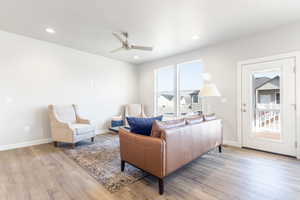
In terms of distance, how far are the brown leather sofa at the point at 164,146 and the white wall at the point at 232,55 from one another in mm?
1584

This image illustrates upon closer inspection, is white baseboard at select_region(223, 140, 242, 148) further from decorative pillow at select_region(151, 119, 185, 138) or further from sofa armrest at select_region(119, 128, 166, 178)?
sofa armrest at select_region(119, 128, 166, 178)

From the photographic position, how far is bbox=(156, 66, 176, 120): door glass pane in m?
5.13

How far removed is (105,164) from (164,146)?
1392 millimetres

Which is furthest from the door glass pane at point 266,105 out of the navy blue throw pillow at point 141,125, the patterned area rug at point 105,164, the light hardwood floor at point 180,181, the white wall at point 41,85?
the white wall at point 41,85

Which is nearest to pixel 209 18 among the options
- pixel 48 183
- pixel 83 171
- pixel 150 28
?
pixel 150 28

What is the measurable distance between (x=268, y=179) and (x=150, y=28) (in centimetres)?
336

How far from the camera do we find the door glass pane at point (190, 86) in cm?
440

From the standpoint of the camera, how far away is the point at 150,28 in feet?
10.2

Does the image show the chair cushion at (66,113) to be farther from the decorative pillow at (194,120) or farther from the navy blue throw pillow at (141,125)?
the decorative pillow at (194,120)

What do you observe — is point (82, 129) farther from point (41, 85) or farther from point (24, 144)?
point (41, 85)

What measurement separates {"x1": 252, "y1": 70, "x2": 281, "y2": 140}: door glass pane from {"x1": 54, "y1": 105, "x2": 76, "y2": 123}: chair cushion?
4690mm

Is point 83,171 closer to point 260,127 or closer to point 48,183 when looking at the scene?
point 48,183

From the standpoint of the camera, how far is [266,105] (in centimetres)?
318

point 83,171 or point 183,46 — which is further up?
point 183,46
